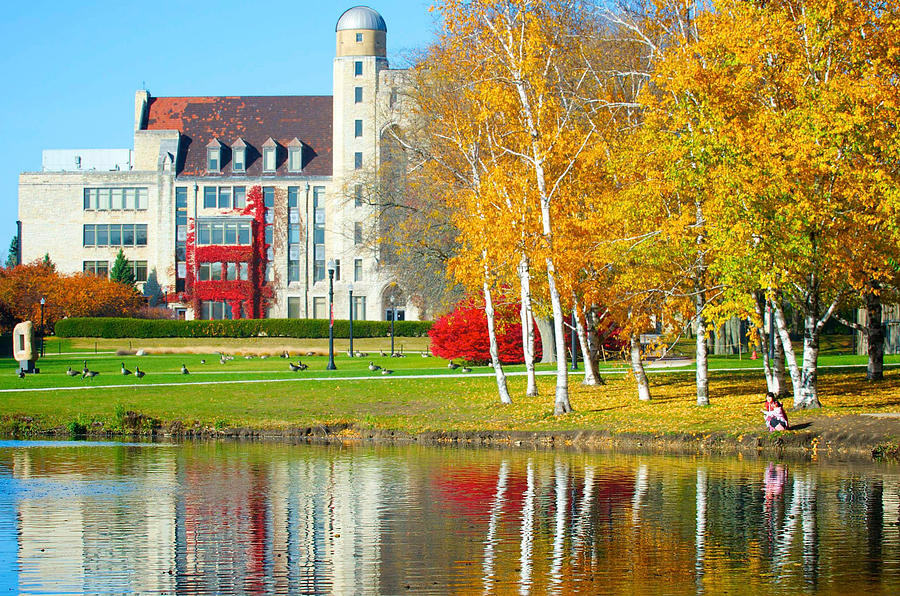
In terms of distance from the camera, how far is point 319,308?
87.4m

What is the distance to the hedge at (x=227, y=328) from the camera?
72.8m

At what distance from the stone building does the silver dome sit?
11 centimetres

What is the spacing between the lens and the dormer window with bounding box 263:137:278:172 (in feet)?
289

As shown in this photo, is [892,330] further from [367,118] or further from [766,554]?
[367,118]

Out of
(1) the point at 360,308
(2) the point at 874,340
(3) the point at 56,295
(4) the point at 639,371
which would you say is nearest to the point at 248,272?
(1) the point at 360,308

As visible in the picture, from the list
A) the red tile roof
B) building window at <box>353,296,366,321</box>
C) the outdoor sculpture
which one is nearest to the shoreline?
the outdoor sculpture

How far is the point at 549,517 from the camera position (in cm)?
1496

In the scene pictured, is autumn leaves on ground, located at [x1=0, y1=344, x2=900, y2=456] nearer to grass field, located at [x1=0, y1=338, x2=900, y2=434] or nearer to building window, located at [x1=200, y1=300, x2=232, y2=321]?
grass field, located at [x1=0, y1=338, x2=900, y2=434]

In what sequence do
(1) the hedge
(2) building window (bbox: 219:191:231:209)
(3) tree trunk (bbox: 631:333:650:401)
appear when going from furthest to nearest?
(2) building window (bbox: 219:191:231:209), (1) the hedge, (3) tree trunk (bbox: 631:333:650:401)

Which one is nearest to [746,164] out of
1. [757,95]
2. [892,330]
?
[757,95]

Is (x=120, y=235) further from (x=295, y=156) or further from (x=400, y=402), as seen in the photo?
(x=400, y=402)

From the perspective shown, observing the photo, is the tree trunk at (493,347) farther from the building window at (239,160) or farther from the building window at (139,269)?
the building window at (139,269)

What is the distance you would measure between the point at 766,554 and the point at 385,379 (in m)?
24.6

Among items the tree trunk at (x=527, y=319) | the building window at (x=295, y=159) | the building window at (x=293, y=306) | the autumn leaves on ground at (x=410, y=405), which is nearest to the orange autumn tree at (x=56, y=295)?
the building window at (x=293, y=306)
